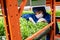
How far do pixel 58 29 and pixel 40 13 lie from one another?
0.40 metres

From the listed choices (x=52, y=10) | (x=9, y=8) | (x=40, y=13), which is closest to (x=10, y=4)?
(x=9, y=8)

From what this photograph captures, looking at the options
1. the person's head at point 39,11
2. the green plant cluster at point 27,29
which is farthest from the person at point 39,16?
the green plant cluster at point 27,29

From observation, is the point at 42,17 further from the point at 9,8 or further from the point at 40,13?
the point at 9,8

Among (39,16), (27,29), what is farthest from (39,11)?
(27,29)

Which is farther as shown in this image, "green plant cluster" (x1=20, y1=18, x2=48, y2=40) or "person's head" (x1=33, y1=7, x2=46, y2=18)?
"person's head" (x1=33, y1=7, x2=46, y2=18)

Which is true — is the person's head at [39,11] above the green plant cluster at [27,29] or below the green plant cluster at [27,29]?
above

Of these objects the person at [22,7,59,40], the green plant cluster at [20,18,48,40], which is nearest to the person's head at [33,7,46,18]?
the person at [22,7,59,40]

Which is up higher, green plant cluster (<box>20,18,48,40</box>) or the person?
the person

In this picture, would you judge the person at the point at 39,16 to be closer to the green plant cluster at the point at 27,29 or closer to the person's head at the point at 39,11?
the person's head at the point at 39,11

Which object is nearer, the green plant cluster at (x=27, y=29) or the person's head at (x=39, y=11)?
the green plant cluster at (x=27, y=29)

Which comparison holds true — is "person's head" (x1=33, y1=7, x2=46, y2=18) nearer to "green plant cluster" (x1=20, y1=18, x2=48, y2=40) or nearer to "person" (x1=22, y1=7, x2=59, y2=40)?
"person" (x1=22, y1=7, x2=59, y2=40)

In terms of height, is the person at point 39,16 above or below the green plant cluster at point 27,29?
above

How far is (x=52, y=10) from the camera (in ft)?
7.45

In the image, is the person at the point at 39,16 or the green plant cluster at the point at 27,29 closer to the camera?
the green plant cluster at the point at 27,29
